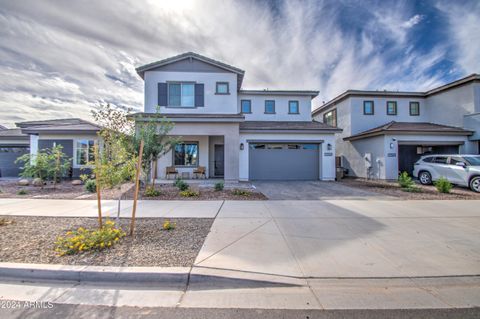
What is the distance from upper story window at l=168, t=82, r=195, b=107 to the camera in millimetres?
13266

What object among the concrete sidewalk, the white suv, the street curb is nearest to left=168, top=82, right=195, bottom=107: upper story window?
the concrete sidewalk

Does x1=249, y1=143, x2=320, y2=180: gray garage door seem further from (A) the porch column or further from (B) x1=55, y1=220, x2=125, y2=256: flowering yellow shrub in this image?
(B) x1=55, y1=220, x2=125, y2=256: flowering yellow shrub

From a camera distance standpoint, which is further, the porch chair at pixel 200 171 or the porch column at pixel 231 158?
the porch chair at pixel 200 171

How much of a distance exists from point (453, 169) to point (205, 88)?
1462 centimetres

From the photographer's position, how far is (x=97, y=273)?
290 centimetres

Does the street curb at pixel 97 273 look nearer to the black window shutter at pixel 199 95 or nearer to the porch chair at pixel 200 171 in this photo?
the porch chair at pixel 200 171

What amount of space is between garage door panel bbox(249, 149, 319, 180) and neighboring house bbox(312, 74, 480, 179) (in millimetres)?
4482

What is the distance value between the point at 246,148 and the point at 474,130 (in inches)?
603

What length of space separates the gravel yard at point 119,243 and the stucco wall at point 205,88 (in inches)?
366

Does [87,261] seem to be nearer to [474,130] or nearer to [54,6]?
[54,6]

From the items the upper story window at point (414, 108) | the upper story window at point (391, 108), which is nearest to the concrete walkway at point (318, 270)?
the upper story window at point (391, 108)

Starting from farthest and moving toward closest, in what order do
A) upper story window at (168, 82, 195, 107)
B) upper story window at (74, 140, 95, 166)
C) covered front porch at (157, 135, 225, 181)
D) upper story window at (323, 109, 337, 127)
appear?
upper story window at (323, 109, 337, 127) → upper story window at (74, 140, 95, 166) → covered front porch at (157, 135, 225, 181) → upper story window at (168, 82, 195, 107)

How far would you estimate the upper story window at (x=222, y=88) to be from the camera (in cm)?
1345

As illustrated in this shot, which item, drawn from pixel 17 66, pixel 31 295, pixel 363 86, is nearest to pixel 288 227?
pixel 31 295
